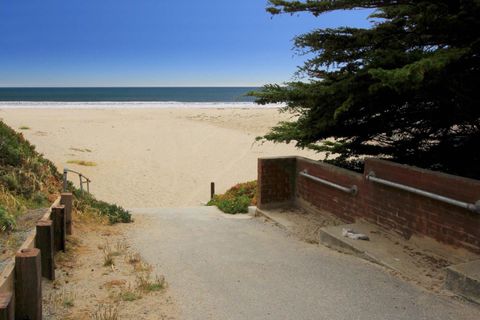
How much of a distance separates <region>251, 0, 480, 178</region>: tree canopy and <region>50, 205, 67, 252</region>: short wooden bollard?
12.7 ft

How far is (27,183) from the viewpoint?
27.6 ft

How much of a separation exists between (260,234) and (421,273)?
121 inches

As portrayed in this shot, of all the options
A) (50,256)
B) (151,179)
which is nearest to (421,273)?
(50,256)

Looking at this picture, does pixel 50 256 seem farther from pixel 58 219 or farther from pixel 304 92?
pixel 304 92

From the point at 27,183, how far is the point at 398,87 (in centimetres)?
650

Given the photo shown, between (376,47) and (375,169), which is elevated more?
(376,47)

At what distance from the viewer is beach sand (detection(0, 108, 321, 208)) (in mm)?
16719

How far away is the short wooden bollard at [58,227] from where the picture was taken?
594 centimetres

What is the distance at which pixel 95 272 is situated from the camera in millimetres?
A: 5637

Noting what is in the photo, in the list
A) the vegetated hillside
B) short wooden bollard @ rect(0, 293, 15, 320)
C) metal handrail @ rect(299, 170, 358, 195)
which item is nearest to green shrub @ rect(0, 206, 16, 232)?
the vegetated hillside

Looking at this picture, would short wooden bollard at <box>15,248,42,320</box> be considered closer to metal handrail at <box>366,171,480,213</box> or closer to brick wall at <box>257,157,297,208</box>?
metal handrail at <box>366,171,480,213</box>

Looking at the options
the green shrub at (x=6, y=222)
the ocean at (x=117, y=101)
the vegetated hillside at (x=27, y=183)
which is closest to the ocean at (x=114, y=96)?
the ocean at (x=117, y=101)

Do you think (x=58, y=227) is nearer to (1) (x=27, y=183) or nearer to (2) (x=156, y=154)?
(1) (x=27, y=183)

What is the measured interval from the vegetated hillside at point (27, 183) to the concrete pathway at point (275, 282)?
1626 millimetres
